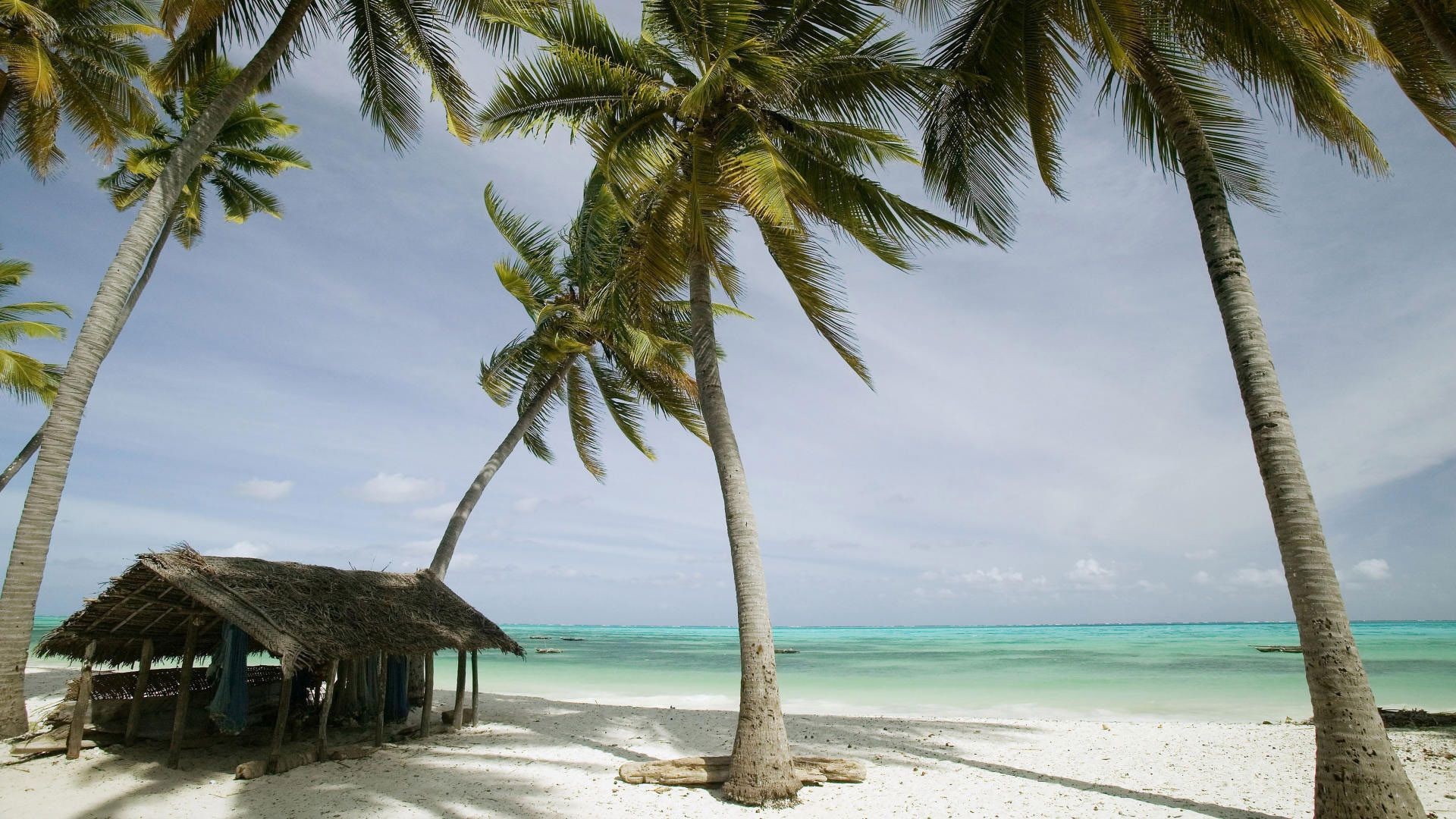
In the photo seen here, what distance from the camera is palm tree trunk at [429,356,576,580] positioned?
12812 mm

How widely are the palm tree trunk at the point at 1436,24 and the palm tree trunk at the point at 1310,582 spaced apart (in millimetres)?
1578

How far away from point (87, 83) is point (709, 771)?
14493 mm

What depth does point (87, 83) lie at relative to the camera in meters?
12.0

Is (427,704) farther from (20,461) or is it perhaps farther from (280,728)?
(20,461)

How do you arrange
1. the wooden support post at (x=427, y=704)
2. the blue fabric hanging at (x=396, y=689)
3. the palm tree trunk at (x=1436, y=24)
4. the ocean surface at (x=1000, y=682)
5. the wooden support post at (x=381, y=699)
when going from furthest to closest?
the ocean surface at (x=1000, y=682) < the blue fabric hanging at (x=396, y=689) < the wooden support post at (x=427, y=704) < the wooden support post at (x=381, y=699) < the palm tree trunk at (x=1436, y=24)

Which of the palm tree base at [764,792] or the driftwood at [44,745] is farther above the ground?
the driftwood at [44,745]

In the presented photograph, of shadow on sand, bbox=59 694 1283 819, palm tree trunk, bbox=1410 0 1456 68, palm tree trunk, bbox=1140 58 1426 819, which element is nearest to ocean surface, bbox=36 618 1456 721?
shadow on sand, bbox=59 694 1283 819

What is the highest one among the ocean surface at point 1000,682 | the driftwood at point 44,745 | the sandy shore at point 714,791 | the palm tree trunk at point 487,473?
the palm tree trunk at point 487,473

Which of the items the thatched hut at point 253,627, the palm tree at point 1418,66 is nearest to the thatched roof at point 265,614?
the thatched hut at point 253,627

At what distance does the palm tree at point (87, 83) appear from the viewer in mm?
11688

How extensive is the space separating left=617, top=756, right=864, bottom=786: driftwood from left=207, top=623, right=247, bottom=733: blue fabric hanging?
477 centimetres

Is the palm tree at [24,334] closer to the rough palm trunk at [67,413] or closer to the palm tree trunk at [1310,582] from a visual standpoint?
the rough palm trunk at [67,413]

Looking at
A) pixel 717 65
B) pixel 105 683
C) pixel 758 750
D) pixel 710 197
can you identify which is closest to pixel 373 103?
pixel 710 197

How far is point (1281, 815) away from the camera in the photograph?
6043mm
